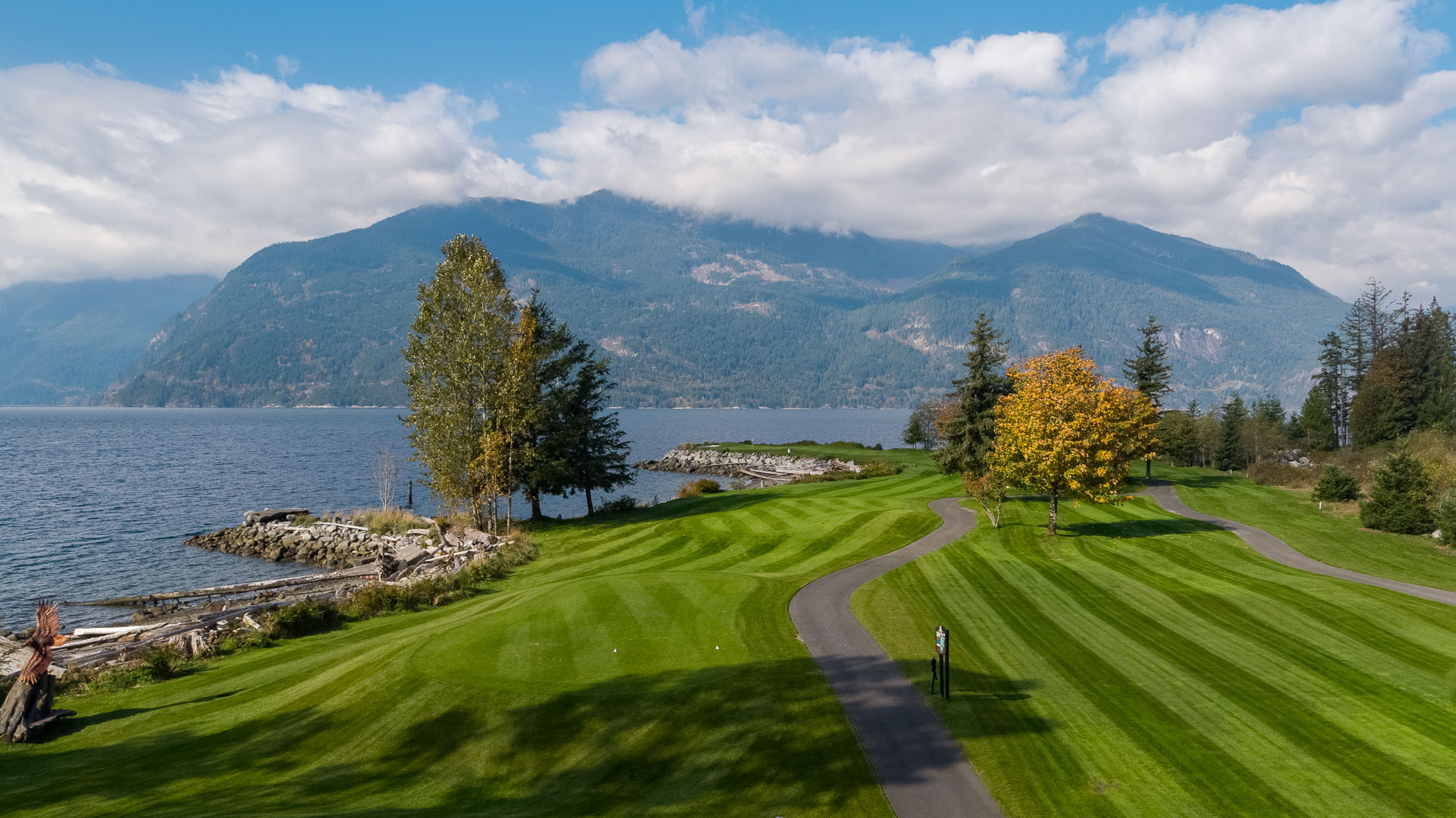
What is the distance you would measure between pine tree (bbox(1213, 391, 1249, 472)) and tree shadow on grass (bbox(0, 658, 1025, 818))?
3150 inches

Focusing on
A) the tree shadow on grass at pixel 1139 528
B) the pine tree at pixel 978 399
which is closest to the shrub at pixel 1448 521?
the tree shadow on grass at pixel 1139 528

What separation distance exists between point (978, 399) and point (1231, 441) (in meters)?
51.4

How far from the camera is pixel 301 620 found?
82.5ft

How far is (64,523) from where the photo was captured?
5369cm

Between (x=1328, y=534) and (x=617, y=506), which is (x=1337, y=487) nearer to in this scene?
(x=1328, y=534)

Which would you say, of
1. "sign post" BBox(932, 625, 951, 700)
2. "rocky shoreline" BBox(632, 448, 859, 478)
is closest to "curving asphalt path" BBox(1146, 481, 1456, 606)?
"sign post" BBox(932, 625, 951, 700)

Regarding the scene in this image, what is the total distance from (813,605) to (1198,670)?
33.9 feet

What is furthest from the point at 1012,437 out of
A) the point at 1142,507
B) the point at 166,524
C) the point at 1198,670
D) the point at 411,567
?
the point at 166,524

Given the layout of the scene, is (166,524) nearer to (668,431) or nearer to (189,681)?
(189,681)

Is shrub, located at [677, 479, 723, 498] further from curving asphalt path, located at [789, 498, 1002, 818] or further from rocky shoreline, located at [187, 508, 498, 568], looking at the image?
curving asphalt path, located at [789, 498, 1002, 818]

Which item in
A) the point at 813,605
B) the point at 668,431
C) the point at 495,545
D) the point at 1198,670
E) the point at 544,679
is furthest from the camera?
the point at 668,431

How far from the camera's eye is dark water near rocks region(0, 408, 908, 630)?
133 feet

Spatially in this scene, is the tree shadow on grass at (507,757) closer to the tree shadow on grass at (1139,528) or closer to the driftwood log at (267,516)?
the tree shadow on grass at (1139,528)

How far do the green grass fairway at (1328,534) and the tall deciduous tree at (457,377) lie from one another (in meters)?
41.1
